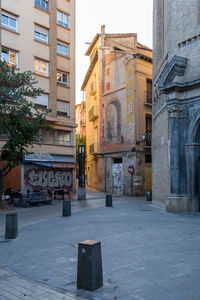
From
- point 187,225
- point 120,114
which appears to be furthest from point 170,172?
point 120,114

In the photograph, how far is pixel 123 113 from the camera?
1118 inches

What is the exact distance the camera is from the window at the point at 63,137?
26591 mm

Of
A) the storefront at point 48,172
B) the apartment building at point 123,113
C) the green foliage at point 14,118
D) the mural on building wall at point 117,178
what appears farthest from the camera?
the mural on building wall at point 117,178

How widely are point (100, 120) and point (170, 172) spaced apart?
18.9 m

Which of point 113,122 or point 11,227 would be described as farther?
point 113,122

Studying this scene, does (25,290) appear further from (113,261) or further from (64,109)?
(64,109)

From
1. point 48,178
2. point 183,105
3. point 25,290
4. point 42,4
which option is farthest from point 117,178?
point 25,290

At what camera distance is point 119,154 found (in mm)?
28750

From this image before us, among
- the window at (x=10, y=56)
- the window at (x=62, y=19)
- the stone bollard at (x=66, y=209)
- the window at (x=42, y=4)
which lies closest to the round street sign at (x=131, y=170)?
the stone bollard at (x=66, y=209)

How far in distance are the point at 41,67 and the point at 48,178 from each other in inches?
368

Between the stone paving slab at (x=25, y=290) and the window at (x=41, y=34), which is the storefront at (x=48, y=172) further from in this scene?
the stone paving slab at (x=25, y=290)

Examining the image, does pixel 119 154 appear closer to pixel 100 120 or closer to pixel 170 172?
pixel 100 120

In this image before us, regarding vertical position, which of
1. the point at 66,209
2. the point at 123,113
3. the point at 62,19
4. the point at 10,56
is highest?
the point at 62,19

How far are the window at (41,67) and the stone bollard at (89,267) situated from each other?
22339 millimetres
